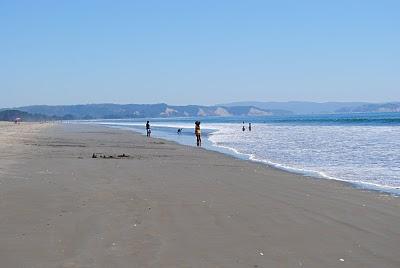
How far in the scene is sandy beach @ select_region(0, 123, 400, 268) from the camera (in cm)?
635

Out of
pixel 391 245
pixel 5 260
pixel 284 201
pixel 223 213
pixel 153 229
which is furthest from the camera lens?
pixel 284 201

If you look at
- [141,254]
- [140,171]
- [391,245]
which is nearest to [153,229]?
[141,254]

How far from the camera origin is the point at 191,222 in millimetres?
8398

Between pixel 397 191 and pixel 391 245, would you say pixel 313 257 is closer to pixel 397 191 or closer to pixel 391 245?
pixel 391 245

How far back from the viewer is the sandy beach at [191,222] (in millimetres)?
6352

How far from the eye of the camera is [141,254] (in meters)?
6.43

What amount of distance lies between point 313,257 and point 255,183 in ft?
23.9

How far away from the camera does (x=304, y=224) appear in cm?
839

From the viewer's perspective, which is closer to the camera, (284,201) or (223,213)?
(223,213)

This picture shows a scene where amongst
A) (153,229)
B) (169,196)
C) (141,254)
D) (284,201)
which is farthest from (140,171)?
(141,254)

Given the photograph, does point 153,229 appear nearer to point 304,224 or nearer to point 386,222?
point 304,224

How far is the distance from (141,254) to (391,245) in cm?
321

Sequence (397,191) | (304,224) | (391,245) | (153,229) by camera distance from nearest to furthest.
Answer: (391,245) → (153,229) → (304,224) → (397,191)

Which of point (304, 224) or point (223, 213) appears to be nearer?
point (304, 224)
